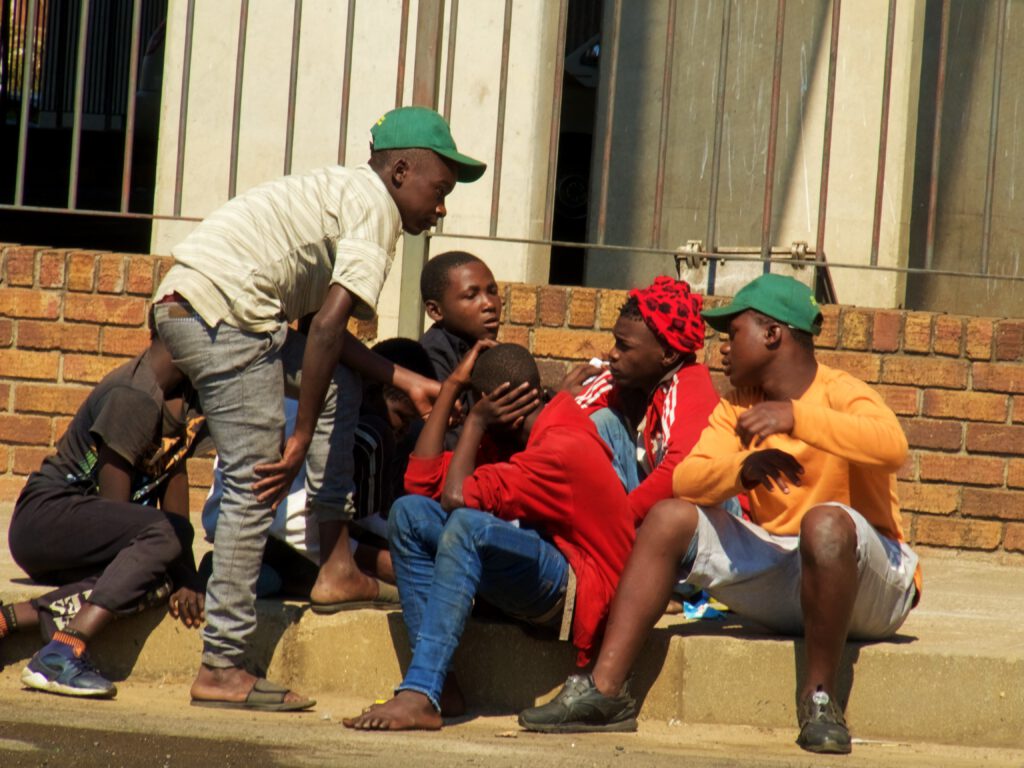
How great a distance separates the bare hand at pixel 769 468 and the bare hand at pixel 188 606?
1580 mm

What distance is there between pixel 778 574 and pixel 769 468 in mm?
358

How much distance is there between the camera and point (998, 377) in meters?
5.29

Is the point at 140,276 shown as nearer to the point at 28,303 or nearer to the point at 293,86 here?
the point at 28,303

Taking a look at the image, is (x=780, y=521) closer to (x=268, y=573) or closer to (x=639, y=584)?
(x=639, y=584)

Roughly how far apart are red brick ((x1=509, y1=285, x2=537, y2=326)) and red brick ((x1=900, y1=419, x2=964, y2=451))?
1.44 meters

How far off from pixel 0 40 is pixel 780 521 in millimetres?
5706

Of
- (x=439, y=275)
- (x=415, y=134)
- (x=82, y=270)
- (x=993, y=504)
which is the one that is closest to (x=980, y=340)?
(x=993, y=504)

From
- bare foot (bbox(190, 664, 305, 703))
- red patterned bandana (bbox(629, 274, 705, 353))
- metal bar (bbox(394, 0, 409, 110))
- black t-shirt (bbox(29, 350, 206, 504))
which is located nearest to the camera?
bare foot (bbox(190, 664, 305, 703))

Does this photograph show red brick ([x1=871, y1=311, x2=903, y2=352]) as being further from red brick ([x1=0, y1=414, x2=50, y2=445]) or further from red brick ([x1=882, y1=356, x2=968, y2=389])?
red brick ([x1=0, y1=414, x2=50, y2=445])

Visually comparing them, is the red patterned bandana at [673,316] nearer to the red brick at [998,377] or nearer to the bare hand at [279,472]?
the bare hand at [279,472]

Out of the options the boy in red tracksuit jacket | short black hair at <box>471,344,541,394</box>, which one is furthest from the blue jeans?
short black hair at <box>471,344,541,394</box>

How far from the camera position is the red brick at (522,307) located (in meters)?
5.45

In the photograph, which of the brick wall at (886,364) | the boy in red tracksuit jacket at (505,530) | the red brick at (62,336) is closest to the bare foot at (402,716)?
the boy in red tracksuit jacket at (505,530)

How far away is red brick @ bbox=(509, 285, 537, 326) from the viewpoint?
5.45 meters
